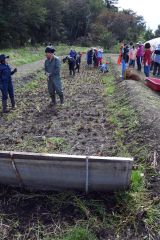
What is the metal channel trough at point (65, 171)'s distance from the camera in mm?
5113

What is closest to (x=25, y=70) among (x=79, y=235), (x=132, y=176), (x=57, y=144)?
(x=57, y=144)

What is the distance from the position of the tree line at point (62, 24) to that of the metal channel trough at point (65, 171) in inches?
1513

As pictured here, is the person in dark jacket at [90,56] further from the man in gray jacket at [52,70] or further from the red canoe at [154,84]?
the man in gray jacket at [52,70]

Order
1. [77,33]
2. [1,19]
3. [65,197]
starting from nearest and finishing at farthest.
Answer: [65,197], [1,19], [77,33]

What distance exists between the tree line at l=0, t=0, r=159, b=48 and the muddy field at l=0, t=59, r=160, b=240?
33625mm

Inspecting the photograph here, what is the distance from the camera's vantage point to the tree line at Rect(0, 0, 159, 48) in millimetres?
44656

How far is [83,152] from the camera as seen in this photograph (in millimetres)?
6816

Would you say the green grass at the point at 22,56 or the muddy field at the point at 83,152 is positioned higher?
the muddy field at the point at 83,152

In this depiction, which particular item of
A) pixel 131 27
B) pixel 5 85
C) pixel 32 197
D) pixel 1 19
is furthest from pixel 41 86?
pixel 131 27

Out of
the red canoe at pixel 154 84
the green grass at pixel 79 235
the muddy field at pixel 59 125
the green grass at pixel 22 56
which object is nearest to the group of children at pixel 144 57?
the red canoe at pixel 154 84

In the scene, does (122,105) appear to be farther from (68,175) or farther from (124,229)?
(124,229)

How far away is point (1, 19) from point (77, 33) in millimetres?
26001

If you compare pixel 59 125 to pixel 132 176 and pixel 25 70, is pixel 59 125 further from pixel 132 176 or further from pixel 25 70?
pixel 25 70

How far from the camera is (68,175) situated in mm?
5281
